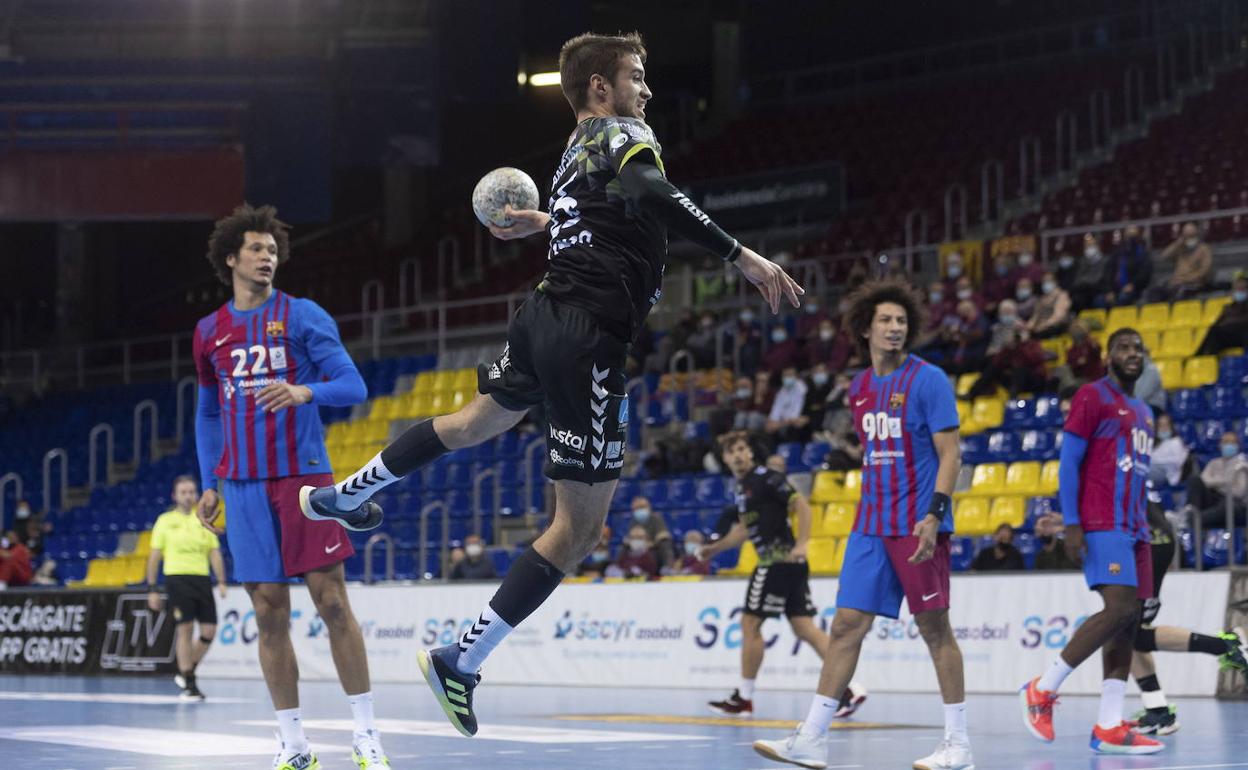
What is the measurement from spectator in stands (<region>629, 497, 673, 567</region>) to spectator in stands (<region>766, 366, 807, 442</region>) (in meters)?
2.04

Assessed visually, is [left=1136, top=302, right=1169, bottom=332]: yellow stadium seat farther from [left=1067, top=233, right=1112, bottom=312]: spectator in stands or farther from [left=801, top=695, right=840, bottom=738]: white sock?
[left=801, top=695, right=840, bottom=738]: white sock

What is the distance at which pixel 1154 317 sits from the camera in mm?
22203

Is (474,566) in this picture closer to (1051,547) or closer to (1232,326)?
(1051,547)

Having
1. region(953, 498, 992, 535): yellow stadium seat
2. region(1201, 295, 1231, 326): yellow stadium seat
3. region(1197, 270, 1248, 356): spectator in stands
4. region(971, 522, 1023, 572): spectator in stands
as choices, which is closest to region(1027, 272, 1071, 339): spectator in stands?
region(1201, 295, 1231, 326): yellow stadium seat

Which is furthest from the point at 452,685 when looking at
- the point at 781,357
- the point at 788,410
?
the point at 781,357

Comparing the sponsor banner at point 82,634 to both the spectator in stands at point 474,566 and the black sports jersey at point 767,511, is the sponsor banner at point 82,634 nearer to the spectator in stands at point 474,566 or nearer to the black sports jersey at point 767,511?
the spectator in stands at point 474,566

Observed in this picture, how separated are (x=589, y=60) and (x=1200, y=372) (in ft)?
51.5

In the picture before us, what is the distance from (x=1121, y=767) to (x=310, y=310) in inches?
180

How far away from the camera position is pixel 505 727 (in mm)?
12625

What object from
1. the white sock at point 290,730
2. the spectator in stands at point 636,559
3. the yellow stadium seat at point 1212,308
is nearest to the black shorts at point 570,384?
the white sock at point 290,730

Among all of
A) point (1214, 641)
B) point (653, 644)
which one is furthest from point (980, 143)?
point (1214, 641)

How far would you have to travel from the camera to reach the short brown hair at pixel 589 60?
677 centimetres

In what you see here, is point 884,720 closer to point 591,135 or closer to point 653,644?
point 653,644

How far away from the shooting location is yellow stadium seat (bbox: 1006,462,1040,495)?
20578 mm
